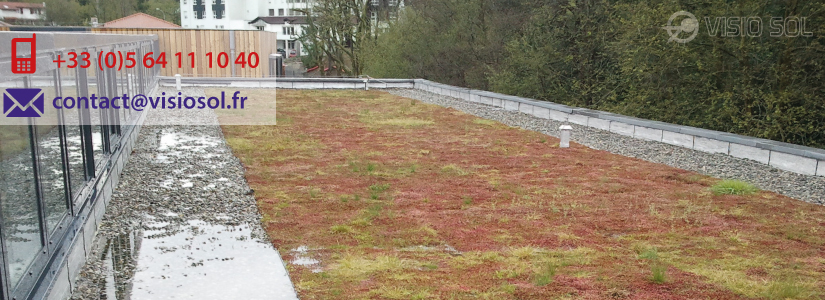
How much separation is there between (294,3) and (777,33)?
2281 inches

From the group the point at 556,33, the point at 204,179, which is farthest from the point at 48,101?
the point at 556,33

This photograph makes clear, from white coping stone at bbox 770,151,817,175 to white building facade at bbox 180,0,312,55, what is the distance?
164ft

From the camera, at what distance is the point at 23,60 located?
3.17 meters

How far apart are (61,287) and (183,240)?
4.01 feet

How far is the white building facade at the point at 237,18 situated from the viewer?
57.2 meters

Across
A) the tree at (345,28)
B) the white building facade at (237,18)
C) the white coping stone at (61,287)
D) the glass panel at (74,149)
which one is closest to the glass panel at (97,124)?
the glass panel at (74,149)

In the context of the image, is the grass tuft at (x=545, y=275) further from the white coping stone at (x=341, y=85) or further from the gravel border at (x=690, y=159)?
the white coping stone at (x=341, y=85)

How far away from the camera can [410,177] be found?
23.4 ft

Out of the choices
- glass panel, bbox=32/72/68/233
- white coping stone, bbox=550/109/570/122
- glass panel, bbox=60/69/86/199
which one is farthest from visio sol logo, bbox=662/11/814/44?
glass panel, bbox=32/72/68/233

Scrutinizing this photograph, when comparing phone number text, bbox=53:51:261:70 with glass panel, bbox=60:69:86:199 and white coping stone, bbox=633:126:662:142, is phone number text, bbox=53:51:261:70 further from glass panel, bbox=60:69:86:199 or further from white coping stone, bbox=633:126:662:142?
white coping stone, bbox=633:126:662:142

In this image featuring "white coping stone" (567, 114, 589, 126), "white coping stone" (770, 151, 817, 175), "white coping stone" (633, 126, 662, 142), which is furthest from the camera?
"white coping stone" (567, 114, 589, 126)

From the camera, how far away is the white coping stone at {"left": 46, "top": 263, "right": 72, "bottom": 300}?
3335 millimetres

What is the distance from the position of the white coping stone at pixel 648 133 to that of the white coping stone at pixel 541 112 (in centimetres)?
A: 239

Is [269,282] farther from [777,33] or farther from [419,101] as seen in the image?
[419,101]
